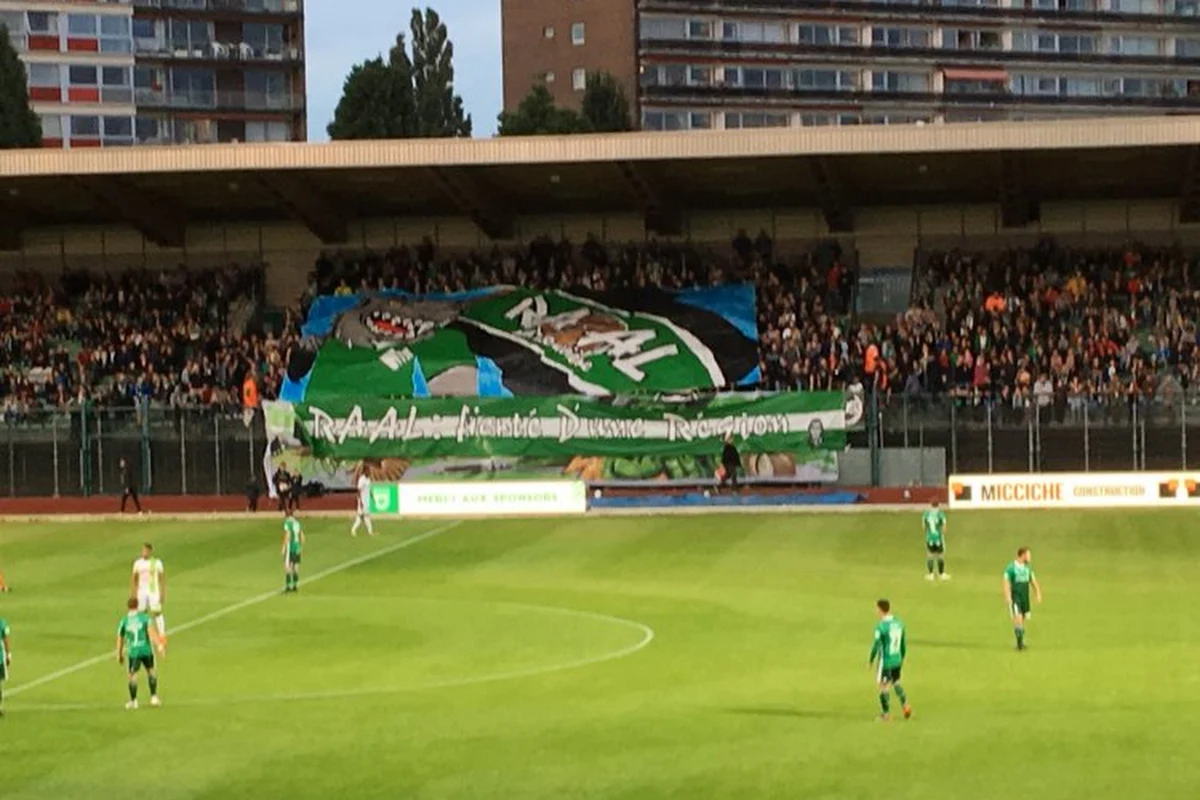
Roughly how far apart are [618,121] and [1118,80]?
46737 millimetres

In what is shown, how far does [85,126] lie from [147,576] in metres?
90.6

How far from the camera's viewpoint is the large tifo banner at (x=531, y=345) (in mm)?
64062

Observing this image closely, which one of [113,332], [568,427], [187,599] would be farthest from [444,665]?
[113,332]

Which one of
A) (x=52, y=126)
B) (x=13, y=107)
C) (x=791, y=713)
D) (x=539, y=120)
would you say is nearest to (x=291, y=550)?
(x=791, y=713)

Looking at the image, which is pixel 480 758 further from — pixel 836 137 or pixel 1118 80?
pixel 1118 80

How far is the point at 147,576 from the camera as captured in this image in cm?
3284

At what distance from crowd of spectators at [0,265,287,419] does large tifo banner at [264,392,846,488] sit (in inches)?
128

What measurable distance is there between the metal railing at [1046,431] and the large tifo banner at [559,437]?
1.93 metres

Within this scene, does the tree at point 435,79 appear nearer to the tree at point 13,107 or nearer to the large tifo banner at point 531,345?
the tree at point 13,107

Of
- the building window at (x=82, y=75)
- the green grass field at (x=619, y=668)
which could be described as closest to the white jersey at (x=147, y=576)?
the green grass field at (x=619, y=668)

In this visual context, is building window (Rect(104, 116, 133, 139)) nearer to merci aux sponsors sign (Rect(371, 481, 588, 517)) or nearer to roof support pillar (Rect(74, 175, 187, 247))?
roof support pillar (Rect(74, 175, 187, 247))

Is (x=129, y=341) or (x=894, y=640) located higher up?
(x=129, y=341)

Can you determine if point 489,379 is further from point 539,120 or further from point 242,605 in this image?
point 539,120

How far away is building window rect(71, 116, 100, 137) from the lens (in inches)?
4665
